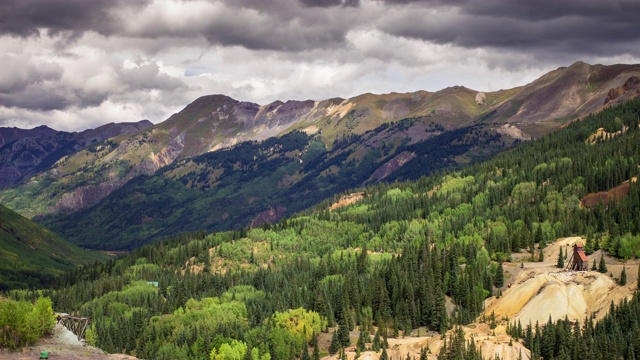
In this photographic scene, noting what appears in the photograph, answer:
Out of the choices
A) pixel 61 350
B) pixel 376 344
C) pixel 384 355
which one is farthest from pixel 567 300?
pixel 61 350

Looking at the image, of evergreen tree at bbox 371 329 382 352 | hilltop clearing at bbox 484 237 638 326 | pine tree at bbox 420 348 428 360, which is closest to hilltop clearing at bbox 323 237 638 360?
hilltop clearing at bbox 484 237 638 326

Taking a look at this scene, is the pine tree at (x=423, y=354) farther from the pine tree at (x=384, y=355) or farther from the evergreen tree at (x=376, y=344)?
the evergreen tree at (x=376, y=344)

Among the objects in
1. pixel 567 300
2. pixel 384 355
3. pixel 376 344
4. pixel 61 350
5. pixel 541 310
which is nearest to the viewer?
pixel 61 350

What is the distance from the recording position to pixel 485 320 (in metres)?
198

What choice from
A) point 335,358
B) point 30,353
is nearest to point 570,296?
point 335,358

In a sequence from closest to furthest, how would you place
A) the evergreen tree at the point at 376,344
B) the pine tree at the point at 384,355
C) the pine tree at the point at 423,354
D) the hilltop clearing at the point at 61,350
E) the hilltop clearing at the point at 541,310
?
the hilltop clearing at the point at 61,350, the pine tree at the point at 423,354, the pine tree at the point at 384,355, the hilltop clearing at the point at 541,310, the evergreen tree at the point at 376,344

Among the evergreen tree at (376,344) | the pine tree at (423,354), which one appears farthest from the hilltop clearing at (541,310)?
the evergreen tree at (376,344)

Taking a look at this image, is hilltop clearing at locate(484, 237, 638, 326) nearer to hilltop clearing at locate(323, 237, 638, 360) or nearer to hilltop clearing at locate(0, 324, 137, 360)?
hilltop clearing at locate(323, 237, 638, 360)

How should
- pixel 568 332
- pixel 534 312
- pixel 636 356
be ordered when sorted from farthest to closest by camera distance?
pixel 534 312 → pixel 568 332 → pixel 636 356

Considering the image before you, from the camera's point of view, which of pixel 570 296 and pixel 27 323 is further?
pixel 570 296

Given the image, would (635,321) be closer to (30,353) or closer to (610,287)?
(610,287)

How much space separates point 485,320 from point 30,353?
11924 centimetres

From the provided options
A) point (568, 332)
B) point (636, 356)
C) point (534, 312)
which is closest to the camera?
point (636, 356)

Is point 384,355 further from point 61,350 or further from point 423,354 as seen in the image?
point 61,350
